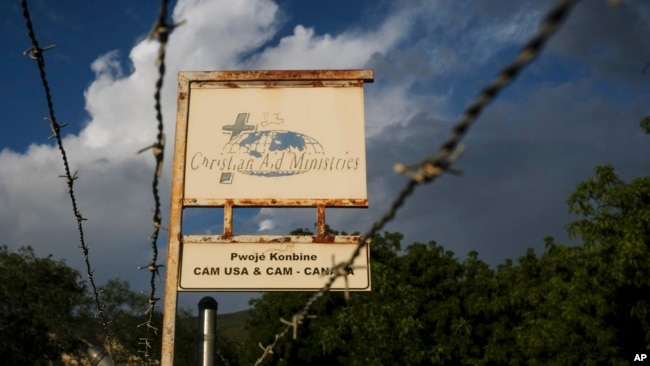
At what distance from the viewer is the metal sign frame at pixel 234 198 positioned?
6.37m

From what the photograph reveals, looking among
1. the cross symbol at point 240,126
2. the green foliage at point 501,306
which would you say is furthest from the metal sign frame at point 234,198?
the green foliage at point 501,306

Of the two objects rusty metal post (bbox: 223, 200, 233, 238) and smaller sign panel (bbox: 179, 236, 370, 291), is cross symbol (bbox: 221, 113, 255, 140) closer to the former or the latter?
rusty metal post (bbox: 223, 200, 233, 238)

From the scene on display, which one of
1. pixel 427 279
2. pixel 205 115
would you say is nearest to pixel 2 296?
pixel 427 279

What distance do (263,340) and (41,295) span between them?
42.5 ft

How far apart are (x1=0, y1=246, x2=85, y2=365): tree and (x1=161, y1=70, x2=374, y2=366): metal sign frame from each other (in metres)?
32.8

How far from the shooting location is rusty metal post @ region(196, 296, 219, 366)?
6.11 metres

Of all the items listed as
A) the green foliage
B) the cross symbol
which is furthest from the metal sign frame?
the green foliage

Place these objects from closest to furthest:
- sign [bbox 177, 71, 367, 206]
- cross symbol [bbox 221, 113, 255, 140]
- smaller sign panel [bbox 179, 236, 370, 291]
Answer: smaller sign panel [bbox 179, 236, 370, 291] < sign [bbox 177, 71, 367, 206] < cross symbol [bbox 221, 113, 255, 140]

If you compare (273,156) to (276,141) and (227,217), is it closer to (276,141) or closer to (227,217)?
(276,141)

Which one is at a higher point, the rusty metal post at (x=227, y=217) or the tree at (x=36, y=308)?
the tree at (x=36, y=308)

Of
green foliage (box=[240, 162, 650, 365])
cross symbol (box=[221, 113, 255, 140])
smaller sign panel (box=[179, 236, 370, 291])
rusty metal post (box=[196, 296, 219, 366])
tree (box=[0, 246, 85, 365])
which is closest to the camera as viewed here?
rusty metal post (box=[196, 296, 219, 366])

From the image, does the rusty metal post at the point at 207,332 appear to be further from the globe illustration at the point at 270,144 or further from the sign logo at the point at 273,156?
the globe illustration at the point at 270,144

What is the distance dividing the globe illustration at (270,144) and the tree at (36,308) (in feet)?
108

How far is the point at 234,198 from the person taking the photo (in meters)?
6.91
